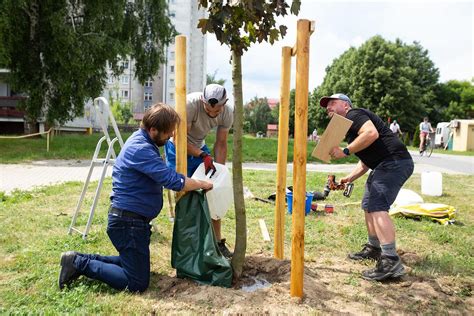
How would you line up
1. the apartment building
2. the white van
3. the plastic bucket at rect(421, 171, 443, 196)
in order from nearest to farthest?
the plastic bucket at rect(421, 171, 443, 196) < the white van < the apartment building

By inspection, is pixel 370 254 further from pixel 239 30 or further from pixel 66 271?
pixel 66 271

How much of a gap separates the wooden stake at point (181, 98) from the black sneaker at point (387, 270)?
5.86 ft

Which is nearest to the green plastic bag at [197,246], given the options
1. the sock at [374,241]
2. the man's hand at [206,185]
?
the man's hand at [206,185]

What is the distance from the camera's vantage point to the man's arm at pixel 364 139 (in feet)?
11.0

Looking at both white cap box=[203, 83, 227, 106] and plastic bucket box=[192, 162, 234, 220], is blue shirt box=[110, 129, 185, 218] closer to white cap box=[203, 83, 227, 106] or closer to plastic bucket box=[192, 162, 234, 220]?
plastic bucket box=[192, 162, 234, 220]

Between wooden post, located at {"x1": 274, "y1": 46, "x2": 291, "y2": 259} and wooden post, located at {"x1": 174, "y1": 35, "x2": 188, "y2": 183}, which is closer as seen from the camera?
wooden post, located at {"x1": 174, "y1": 35, "x2": 188, "y2": 183}

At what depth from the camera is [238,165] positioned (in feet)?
10.7

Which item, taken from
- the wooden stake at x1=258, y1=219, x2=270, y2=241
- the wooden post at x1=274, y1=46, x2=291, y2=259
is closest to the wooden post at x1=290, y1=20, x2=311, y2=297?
the wooden post at x1=274, y1=46, x2=291, y2=259

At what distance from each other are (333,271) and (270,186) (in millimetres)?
4734

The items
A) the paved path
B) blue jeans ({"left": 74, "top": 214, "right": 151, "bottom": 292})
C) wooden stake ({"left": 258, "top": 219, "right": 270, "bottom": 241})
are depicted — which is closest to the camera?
blue jeans ({"left": 74, "top": 214, "right": 151, "bottom": 292})

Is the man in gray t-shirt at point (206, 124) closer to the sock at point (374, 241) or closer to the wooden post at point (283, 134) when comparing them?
the wooden post at point (283, 134)

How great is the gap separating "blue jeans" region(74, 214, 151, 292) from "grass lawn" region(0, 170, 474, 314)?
0.28ft

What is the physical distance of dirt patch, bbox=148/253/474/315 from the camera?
284 centimetres

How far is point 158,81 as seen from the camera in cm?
6350
